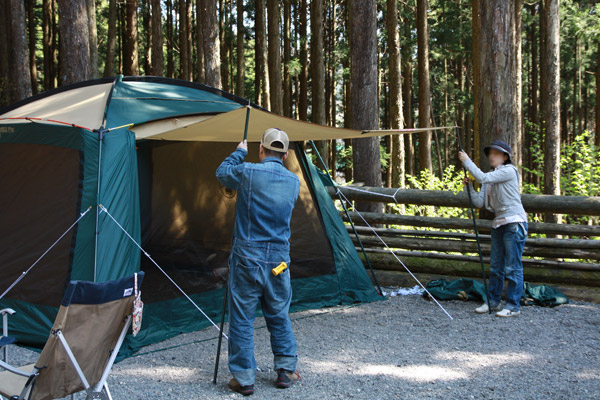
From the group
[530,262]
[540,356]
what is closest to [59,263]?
[540,356]

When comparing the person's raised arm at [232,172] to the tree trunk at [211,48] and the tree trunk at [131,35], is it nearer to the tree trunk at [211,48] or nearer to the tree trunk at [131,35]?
the tree trunk at [211,48]

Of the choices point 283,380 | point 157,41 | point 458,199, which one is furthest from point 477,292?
point 157,41

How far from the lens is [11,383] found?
9.52ft

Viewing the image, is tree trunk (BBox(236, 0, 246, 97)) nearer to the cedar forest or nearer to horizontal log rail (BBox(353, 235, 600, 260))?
the cedar forest

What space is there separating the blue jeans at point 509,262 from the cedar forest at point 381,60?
4.20 feet

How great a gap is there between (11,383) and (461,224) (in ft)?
17.7

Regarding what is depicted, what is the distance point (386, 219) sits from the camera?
7.37m

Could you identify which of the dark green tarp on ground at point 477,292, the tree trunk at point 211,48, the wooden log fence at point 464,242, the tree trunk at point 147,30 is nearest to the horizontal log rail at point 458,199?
the wooden log fence at point 464,242

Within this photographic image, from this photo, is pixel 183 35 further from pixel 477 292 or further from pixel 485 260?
pixel 477 292

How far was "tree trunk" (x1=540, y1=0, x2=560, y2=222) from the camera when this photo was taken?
39.3ft

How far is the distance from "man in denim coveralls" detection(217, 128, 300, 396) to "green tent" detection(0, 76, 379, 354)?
735 mm

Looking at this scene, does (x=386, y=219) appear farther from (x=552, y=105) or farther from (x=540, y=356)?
(x=552, y=105)

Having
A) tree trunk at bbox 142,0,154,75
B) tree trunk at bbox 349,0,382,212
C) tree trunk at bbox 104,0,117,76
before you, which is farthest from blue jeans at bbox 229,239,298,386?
tree trunk at bbox 142,0,154,75

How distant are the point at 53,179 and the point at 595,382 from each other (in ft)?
14.9
